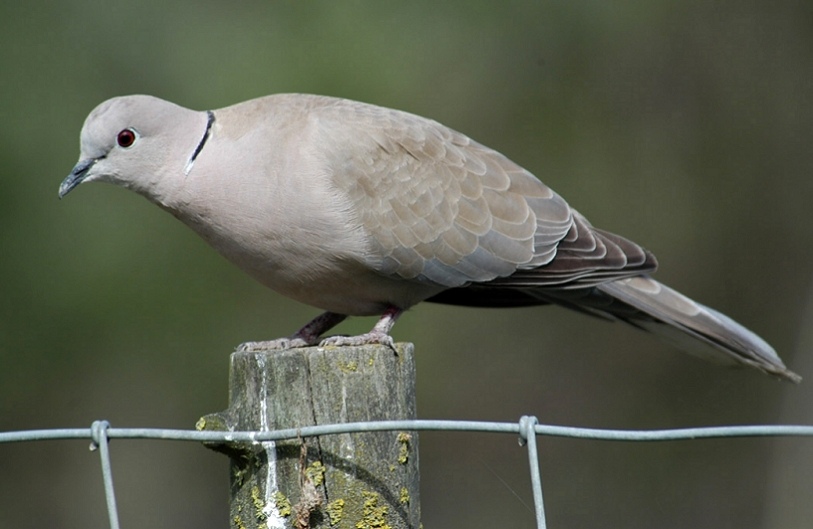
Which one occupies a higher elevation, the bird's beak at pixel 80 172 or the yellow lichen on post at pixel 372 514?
the bird's beak at pixel 80 172

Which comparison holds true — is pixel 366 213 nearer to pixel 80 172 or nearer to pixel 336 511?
pixel 80 172

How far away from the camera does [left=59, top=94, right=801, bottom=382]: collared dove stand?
3486 millimetres

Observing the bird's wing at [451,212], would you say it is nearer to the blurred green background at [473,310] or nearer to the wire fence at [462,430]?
the wire fence at [462,430]

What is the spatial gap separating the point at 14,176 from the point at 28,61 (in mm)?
924

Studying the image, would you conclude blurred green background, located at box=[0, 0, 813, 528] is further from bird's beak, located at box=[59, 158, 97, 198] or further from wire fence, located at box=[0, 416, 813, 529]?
wire fence, located at box=[0, 416, 813, 529]

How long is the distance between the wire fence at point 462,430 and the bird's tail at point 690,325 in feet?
5.82

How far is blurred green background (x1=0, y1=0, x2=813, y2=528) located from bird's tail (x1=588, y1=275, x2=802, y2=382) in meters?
3.72

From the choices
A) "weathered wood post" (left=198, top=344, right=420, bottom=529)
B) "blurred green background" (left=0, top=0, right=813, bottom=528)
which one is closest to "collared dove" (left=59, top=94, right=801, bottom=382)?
"weathered wood post" (left=198, top=344, right=420, bottom=529)

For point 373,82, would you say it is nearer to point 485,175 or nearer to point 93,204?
point 93,204

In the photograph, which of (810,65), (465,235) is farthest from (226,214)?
(810,65)

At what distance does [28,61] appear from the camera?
7941 mm

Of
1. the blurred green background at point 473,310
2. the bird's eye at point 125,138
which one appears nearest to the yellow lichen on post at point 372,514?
the bird's eye at point 125,138

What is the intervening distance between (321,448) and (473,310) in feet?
20.8

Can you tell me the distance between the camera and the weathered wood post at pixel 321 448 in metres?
2.48
